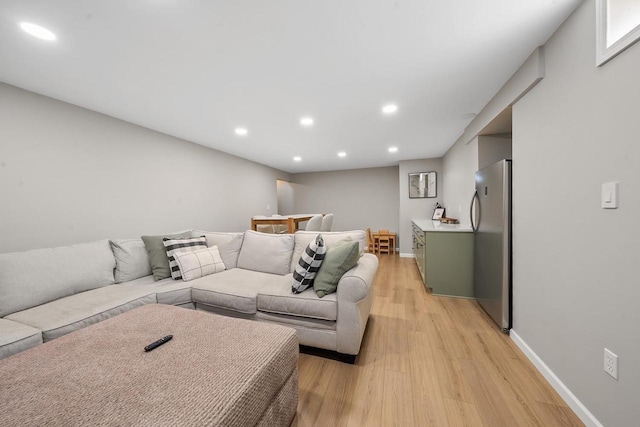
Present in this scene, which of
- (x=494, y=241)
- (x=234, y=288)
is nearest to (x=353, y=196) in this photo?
(x=494, y=241)

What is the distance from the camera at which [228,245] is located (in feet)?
9.07

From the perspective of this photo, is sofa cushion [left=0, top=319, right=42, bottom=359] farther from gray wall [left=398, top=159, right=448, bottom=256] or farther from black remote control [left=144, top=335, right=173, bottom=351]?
gray wall [left=398, top=159, right=448, bottom=256]

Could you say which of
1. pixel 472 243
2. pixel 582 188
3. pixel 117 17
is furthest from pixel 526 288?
pixel 117 17

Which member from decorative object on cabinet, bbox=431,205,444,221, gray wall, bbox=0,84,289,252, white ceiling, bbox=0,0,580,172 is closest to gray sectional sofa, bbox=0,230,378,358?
gray wall, bbox=0,84,289,252

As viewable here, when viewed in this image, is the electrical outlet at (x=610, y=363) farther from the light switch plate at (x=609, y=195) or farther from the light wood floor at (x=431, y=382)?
the light switch plate at (x=609, y=195)

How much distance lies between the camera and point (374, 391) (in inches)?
58.3

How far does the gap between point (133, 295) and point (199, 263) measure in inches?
23.9

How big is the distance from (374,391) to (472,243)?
2213 mm

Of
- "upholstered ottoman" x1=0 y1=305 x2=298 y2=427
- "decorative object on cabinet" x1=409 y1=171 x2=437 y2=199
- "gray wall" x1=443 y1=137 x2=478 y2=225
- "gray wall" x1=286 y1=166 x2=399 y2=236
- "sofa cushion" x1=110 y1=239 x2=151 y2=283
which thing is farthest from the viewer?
"gray wall" x1=286 y1=166 x2=399 y2=236

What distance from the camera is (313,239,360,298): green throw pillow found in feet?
5.97

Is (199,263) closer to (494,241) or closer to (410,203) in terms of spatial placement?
(494,241)

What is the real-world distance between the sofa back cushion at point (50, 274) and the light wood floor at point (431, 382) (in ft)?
6.46

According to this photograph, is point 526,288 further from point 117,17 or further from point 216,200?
point 216,200

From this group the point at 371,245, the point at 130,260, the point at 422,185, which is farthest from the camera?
the point at 371,245
